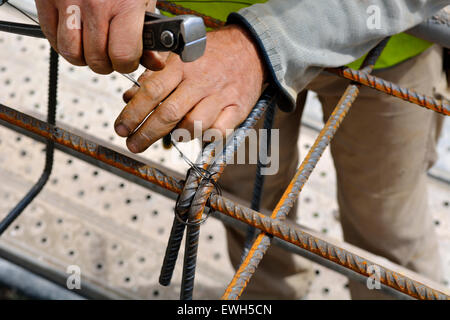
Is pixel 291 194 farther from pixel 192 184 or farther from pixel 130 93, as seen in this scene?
pixel 130 93

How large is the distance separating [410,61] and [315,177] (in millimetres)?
739

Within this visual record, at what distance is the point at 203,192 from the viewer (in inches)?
24.4

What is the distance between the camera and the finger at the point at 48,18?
62 centimetres

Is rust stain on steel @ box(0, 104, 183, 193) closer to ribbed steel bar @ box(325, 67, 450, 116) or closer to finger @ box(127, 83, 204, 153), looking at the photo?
finger @ box(127, 83, 204, 153)

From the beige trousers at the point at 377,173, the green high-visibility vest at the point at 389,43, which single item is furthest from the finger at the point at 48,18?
the beige trousers at the point at 377,173

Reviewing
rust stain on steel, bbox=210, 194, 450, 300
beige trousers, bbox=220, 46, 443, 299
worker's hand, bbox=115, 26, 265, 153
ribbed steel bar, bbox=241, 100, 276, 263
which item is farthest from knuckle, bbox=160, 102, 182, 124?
beige trousers, bbox=220, 46, 443, 299

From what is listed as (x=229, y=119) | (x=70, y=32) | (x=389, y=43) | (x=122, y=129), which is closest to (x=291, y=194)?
(x=229, y=119)

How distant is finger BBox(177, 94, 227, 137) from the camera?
2.17 ft

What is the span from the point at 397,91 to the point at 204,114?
1.01ft

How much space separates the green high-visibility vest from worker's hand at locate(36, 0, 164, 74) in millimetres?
344

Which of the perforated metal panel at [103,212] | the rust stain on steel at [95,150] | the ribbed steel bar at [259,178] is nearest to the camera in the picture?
the rust stain on steel at [95,150]

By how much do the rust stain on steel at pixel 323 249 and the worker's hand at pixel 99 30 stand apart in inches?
7.9

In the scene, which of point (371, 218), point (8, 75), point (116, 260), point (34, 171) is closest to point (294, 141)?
point (371, 218)

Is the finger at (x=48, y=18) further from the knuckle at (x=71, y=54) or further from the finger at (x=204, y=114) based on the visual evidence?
the finger at (x=204, y=114)
